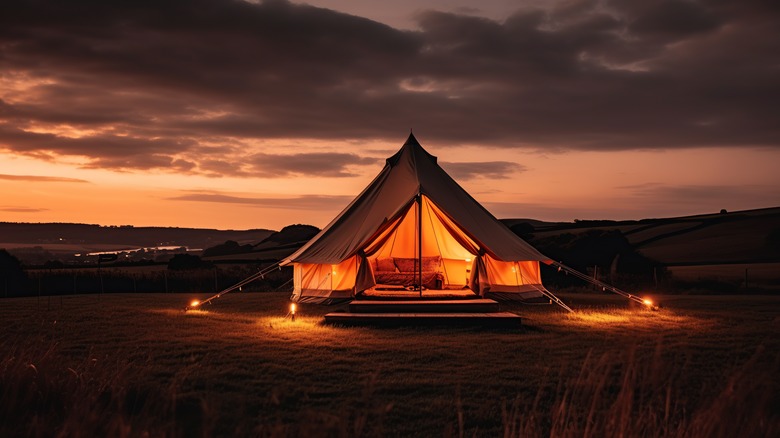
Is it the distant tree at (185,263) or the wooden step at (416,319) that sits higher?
the distant tree at (185,263)

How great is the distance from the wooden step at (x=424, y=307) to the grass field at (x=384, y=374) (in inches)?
32.4

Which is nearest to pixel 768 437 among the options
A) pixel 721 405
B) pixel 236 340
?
pixel 721 405

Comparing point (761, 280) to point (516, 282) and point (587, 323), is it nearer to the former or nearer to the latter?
point (516, 282)

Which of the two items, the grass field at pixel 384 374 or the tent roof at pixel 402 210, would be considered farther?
the tent roof at pixel 402 210

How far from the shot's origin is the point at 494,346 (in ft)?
27.1

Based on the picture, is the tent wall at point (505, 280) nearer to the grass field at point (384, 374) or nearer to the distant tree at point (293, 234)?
the grass field at point (384, 374)

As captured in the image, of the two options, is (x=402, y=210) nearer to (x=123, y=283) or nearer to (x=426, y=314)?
(x=426, y=314)

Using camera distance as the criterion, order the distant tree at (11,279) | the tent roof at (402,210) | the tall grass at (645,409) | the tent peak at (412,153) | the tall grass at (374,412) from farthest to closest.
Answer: the distant tree at (11,279)
the tent peak at (412,153)
the tent roof at (402,210)
the tall grass at (374,412)
the tall grass at (645,409)

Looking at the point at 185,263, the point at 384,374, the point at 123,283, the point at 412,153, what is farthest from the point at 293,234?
the point at 384,374

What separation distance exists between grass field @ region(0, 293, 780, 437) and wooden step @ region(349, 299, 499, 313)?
0.82 m

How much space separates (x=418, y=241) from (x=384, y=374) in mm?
6153

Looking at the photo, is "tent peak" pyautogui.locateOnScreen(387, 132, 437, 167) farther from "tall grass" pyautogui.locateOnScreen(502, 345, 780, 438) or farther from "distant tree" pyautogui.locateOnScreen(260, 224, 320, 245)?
"distant tree" pyautogui.locateOnScreen(260, 224, 320, 245)

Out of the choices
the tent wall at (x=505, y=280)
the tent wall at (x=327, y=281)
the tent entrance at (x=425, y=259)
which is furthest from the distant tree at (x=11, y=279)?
the tent wall at (x=505, y=280)

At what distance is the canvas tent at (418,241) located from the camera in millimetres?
12266
